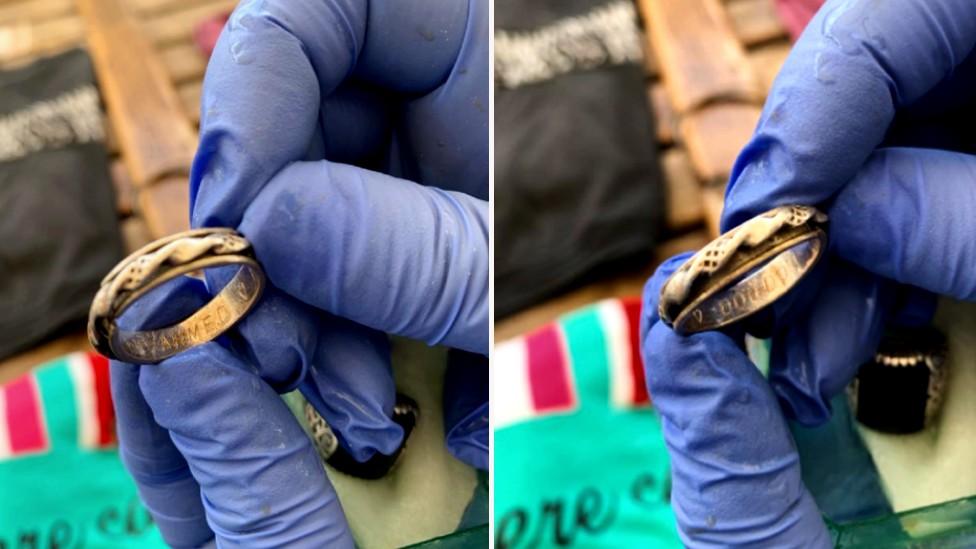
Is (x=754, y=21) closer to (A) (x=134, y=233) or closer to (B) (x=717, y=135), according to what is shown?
(B) (x=717, y=135)

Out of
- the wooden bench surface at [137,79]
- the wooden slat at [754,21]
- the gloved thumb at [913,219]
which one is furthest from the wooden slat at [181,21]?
the gloved thumb at [913,219]

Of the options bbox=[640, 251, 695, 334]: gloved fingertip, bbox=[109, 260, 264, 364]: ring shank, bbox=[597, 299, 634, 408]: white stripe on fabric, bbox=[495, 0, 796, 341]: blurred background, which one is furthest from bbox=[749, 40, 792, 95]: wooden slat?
bbox=[109, 260, 264, 364]: ring shank

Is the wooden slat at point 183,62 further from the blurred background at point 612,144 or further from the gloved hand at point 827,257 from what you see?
the gloved hand at point 827,257

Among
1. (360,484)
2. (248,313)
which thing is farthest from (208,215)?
(360,484)

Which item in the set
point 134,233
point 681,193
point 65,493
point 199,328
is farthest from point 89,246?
point 681,193

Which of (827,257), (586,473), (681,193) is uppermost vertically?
(827,257)

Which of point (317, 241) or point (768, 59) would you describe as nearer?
point (317, 241)

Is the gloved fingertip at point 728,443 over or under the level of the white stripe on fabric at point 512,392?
over
